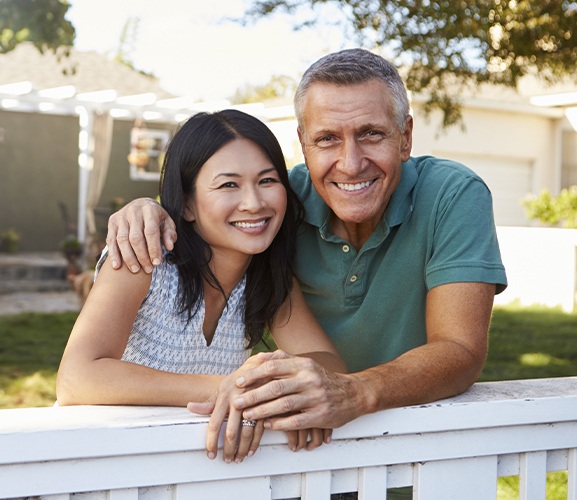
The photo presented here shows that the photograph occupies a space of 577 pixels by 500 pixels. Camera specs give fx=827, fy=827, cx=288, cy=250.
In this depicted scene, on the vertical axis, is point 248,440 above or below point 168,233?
below

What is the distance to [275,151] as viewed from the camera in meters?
2.23

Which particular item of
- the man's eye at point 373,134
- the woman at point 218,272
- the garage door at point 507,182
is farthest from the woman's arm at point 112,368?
the garage door at point 507,182

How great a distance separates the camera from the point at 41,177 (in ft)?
54.6

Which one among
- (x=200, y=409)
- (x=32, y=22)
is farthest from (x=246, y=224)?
(x=32, y=22)

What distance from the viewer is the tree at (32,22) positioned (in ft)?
19.5

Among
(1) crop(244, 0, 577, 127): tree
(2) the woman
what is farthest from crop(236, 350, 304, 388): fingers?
(1) crop(244, 0, 577, 127): tree

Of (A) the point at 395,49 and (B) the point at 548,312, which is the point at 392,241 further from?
(B) the point at 548,312

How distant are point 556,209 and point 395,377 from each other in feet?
36.5

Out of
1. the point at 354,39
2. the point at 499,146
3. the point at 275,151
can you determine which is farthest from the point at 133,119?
the point at 275,151

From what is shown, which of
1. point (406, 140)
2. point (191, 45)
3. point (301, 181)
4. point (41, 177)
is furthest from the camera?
point (191, 45)

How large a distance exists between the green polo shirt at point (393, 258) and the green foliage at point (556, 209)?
9.93m

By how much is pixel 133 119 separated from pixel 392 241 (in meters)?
16.1

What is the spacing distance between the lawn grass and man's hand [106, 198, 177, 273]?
2547mm

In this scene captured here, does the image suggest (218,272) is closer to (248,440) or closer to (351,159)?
(351,159)
